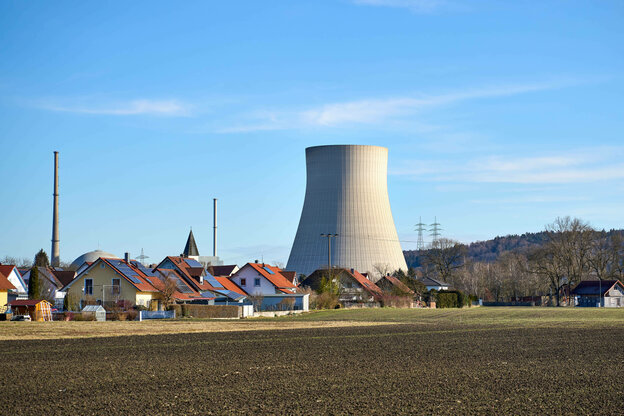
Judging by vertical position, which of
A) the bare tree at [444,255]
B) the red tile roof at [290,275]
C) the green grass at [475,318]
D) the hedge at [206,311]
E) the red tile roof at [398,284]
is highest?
the bare tree at [444,255]

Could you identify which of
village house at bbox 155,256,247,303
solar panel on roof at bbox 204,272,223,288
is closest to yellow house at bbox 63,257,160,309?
village house at bbox 155,256,247,303

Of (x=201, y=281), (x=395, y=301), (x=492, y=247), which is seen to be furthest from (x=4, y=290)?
(x=492, y=247)

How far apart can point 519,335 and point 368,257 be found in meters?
41.8

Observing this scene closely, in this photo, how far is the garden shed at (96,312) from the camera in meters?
38.8

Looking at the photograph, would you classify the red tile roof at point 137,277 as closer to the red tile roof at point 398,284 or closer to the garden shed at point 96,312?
the garden shed at point 96,312

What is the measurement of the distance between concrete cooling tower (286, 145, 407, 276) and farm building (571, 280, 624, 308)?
27489mm

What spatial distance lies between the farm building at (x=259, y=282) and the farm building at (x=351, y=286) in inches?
178

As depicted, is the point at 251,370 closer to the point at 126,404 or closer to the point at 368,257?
the point at 126,404

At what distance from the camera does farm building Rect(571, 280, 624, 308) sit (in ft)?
271

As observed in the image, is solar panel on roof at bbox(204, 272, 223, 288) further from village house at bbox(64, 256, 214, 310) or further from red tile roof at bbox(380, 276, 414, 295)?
red tile roof at bbox(380, 276, 414, 295)

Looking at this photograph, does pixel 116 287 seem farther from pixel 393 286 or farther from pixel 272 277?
pixel 393 286

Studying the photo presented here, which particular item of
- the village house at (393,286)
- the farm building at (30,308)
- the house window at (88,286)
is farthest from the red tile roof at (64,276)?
the village house at (393,286)

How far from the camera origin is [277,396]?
1203 centimetres

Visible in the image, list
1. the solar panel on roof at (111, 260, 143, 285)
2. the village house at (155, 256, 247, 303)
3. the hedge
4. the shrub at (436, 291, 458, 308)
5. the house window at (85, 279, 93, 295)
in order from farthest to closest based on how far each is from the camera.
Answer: the shrub at (436, 291, 458, 308) → the village house at (155, 256, 247, 303) → the house window at (85, 279, 93, 295) → the solar panel on roof at (111, 260, 143, 285) → the hedge
